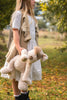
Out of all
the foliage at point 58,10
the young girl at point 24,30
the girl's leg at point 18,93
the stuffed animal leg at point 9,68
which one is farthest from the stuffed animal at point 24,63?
the foliage at point 58,10

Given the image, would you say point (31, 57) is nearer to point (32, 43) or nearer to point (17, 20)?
point (32, 43)

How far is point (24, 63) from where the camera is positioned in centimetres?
257

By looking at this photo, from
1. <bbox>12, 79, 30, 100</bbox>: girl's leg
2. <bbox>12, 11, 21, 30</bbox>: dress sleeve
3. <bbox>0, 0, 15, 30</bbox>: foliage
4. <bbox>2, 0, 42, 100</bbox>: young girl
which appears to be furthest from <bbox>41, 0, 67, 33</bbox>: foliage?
<bbox>12, 79, 30, 100</bbox>: girl's leg

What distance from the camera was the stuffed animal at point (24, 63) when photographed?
246 centimetres

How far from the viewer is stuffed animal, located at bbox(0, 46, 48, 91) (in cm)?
246

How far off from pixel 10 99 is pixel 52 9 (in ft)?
14.1

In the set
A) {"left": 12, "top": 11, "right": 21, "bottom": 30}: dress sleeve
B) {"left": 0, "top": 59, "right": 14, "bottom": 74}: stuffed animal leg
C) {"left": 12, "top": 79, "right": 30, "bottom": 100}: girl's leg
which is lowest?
{"left": 12, "top": 79, "right": 30, "bottom": 100}: girl's leg

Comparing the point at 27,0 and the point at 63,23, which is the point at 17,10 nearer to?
the point at 27,0

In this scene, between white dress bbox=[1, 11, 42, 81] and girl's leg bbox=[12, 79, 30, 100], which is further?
girl's leg bbox=[12, 79, 30, 100]

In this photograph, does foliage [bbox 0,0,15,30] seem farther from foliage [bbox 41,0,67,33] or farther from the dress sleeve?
the dress sleeve

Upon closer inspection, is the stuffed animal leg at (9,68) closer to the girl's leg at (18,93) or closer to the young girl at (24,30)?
the young girl at (24,30)

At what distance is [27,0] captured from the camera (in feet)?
9.25

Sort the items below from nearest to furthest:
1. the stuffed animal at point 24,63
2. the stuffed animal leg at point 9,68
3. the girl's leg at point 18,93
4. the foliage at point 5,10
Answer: the stuffed animal at point 24,63 < the stuffed animal leg at point 9,68 < the girl's leg at point 18,93 < the foliage at point 5,10

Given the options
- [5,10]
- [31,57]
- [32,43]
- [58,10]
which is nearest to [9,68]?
[31,57]
